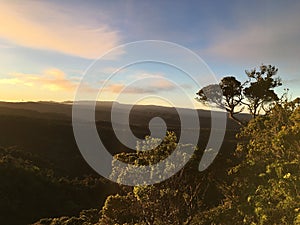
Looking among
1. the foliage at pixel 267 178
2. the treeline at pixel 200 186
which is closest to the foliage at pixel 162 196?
the treeline at pixel 200 186

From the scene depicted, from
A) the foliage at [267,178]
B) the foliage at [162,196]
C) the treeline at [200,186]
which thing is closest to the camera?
the foliage at [267,178]

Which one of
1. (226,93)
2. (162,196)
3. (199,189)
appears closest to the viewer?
(162,196)

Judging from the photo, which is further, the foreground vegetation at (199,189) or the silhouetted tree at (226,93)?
the silhouetted tree at (226,93)

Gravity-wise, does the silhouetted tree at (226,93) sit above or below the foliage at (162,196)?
above

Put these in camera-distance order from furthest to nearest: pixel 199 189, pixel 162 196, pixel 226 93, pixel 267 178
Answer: pixel 226 93 → pixel 199 189 → pixel 162 196 → pixel 267 178

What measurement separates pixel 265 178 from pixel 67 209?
46382mm

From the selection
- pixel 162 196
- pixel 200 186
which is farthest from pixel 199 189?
pixel 162 196

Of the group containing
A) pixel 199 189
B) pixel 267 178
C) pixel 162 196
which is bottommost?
pixel 162 196

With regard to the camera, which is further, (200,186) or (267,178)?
(200,186)

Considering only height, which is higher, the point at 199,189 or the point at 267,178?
the point at 267,178

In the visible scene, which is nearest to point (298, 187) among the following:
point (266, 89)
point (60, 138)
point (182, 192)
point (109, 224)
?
point (182, 192)

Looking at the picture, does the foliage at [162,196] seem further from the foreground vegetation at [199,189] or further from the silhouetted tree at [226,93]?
the silhouetted tree at [226,93]

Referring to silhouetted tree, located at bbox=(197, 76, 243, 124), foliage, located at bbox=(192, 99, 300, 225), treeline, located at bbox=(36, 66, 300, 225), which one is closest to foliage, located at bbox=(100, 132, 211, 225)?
treeline, located at bbox=(36, 66, 300, 225)

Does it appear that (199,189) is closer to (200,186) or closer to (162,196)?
(200,186)
